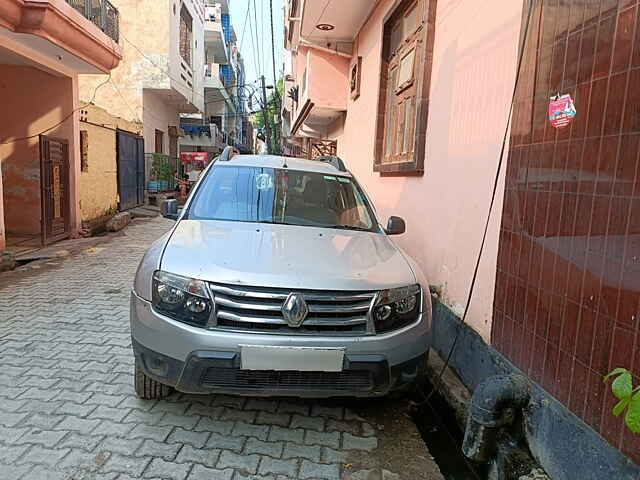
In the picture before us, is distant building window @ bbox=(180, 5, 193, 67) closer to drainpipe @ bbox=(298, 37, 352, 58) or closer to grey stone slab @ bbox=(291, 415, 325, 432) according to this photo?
drainpipe @ bbox=(298, 37, 352, 58)

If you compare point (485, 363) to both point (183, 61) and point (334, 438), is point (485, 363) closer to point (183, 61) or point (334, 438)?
point (334, 438)

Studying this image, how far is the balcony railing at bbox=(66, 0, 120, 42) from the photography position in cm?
824

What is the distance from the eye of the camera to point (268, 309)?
2.54 metres

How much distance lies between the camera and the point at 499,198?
124 inches

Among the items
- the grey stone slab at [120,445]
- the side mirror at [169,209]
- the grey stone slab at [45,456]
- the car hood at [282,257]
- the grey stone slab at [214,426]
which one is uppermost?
the side mirror at [169,209]

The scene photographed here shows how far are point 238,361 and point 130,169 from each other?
13.1 m

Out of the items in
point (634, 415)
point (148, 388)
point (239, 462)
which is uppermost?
point (634, 415)

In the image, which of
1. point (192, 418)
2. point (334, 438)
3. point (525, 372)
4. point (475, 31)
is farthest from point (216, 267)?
point (475, 31)

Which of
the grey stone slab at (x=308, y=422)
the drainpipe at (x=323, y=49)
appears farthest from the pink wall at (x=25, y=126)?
the grey stone slab at (x=308, y=422)

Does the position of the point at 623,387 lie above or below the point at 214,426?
above

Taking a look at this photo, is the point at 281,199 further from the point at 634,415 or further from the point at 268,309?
the point at 634,415

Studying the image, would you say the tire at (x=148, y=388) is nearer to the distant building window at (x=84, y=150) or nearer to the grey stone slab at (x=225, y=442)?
the grey stone slab at (x=225, y=442)

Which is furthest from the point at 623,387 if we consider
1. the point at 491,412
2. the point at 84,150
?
the point at 84,150

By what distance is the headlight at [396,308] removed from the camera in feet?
8.84
